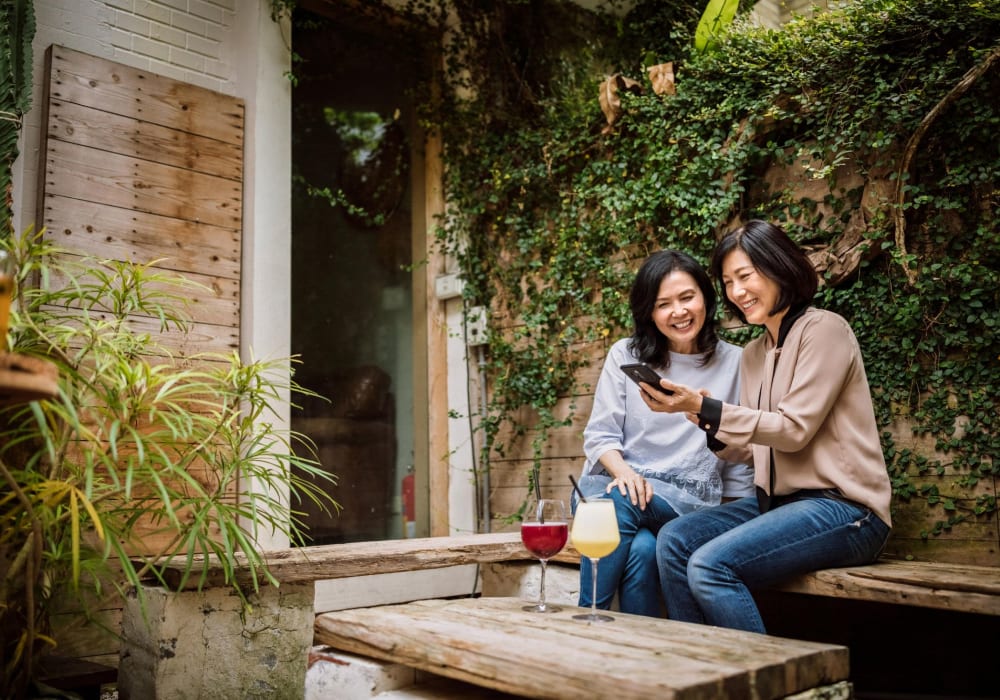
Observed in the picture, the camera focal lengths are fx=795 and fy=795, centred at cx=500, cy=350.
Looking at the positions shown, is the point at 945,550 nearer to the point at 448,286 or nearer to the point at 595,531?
the point at 595,531

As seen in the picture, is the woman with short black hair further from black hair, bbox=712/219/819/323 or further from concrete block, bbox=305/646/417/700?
concrete block, bbox=305/646/417/700

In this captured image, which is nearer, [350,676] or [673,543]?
[350,676]

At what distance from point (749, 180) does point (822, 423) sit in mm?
1250

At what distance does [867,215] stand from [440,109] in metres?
2.25

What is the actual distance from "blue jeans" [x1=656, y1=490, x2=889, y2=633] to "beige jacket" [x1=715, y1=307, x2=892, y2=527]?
0.05 m

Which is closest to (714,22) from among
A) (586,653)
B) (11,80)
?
(11,80)

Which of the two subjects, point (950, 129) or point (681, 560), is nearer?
point (681, 560)

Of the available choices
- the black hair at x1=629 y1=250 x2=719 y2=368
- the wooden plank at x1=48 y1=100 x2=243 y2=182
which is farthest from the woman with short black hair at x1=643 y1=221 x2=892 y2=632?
the wooden plank at x1=48 y1=100 x2=243 y2=182

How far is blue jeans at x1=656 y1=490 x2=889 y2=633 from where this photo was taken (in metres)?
1.97

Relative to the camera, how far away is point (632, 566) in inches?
91.1

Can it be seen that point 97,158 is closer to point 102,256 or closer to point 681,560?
point 102,256

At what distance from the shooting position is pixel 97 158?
9.96 feet

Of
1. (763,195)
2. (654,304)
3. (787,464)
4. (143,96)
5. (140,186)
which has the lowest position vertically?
(787,464)

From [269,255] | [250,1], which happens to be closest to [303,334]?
[269,255]
